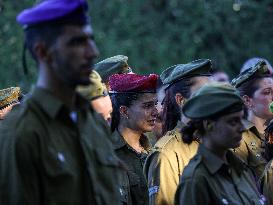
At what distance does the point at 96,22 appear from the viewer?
52.9 feet

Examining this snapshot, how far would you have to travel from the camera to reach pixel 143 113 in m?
7.04

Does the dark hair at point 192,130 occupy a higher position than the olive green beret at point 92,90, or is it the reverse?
the olive green beret at point 92,90

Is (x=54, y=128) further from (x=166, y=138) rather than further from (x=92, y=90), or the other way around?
(x=166, y=138)

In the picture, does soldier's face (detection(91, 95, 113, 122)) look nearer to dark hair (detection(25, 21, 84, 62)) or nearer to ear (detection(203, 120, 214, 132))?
ear (detection(203, 120, 214, 132))

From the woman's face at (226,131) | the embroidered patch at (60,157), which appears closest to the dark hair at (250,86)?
the woman's face at (226,131)

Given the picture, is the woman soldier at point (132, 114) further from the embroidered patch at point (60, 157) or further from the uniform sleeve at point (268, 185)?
the embroidered patch at point (60, 157)

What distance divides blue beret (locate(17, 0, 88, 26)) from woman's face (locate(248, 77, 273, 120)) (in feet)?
13.0

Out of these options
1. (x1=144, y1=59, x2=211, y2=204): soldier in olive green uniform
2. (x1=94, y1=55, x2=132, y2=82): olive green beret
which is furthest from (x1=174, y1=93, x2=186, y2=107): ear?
(x1=94, y1=55, x2=132, y2=82): olive green beret

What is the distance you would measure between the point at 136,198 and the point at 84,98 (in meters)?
2.28

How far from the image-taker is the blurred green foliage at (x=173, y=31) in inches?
618

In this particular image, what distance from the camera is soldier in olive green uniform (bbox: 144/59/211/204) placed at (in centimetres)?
650

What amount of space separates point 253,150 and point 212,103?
2204mm

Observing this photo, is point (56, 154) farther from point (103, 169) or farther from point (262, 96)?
point (262, 96)

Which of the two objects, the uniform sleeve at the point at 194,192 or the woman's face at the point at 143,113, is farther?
the woman's face at the point at 143,113
